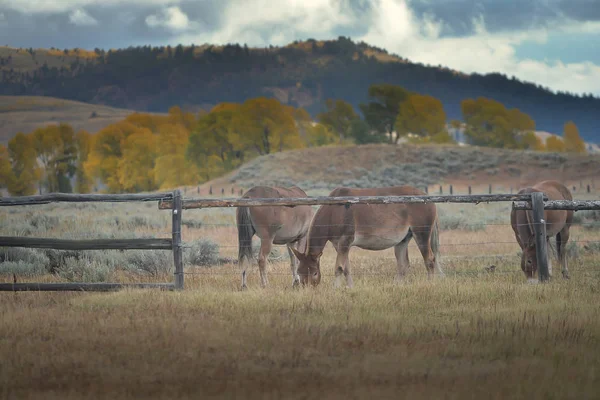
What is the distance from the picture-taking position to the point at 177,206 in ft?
41.8

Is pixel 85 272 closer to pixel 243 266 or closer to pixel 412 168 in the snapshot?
pixel 243 266

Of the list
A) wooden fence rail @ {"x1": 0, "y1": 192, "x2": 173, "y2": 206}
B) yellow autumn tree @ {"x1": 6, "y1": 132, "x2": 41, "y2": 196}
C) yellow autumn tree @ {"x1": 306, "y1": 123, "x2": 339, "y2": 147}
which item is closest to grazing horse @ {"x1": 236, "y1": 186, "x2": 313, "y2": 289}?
wooden fence rail @ {"x1": 0, "y1": 192, "x2": 173, "y2": 206}

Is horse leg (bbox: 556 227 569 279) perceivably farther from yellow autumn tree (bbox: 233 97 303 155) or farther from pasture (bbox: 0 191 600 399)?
yellow autumn tree (bbox: 233 97 303 155)

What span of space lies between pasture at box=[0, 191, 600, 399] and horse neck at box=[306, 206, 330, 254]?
683 mm

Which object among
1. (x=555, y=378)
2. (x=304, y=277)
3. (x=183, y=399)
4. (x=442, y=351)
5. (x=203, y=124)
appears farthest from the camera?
(x=203, y=124)

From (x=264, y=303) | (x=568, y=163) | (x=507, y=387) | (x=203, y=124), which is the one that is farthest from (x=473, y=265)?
(x=203, y=124)

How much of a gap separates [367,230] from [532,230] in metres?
2.98

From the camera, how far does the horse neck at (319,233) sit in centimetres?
1323

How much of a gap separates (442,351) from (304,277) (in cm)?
480

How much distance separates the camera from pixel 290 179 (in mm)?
84312

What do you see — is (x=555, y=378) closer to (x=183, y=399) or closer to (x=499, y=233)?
(x=183, y=399)

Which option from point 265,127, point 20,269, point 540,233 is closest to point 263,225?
point 540,233

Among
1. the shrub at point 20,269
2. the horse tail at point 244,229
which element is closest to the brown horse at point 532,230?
the horse tail at point 244,229

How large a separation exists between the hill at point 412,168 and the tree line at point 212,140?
1080 cm
